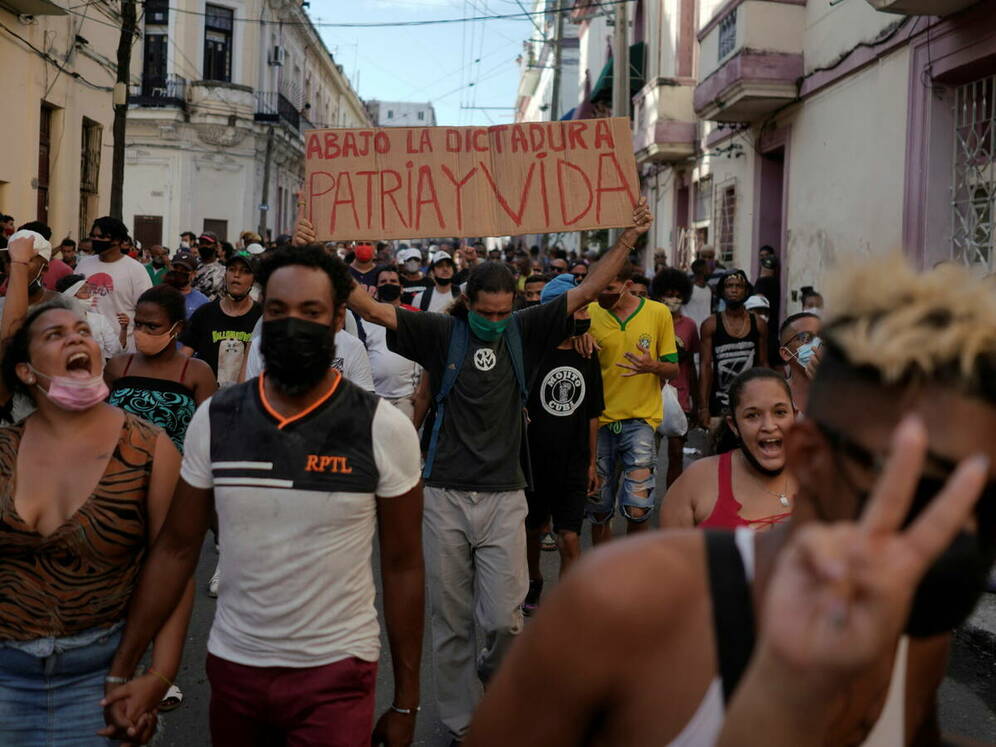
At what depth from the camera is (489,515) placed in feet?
15.0

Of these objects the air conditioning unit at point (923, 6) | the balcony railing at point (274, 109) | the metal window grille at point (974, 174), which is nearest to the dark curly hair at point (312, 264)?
the metal window grille at point (974, 174)

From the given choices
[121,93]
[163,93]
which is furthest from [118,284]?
[163,93]

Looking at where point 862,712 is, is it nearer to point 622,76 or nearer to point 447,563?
point 447,563

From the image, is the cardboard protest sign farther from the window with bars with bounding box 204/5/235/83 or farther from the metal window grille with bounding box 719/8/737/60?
the window with bars with bounding box 204/5/235/83

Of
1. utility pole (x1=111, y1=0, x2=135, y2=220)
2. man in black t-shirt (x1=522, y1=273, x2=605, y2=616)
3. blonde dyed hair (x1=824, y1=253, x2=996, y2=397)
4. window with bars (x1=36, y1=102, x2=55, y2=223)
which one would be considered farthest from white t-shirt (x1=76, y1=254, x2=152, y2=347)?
window with bars (x1=36, y1=102, x2=55, y2=223)

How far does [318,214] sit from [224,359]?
121 cm

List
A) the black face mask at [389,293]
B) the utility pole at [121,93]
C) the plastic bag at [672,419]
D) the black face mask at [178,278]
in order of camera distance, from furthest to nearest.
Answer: the utility pole at [121,93], the black face mask at [389,293], the black face mask at [178,278], the plastic bag at [672,419]

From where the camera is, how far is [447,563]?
4.59 metres

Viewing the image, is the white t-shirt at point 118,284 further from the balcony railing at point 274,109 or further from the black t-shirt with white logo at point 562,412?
the balcony railing at point 274,109

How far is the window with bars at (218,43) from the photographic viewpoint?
40.3 metres

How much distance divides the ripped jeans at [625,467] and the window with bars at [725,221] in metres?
11.6

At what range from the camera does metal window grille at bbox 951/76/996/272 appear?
9.92m

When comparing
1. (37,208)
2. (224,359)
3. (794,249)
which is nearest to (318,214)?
(224,359)

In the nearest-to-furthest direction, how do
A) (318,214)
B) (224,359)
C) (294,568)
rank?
(294,568), (318,214), (224,359)
